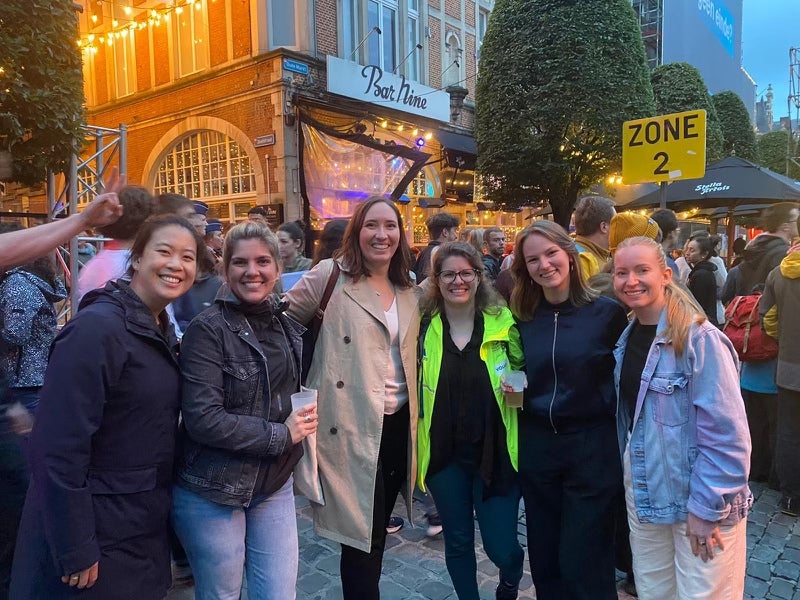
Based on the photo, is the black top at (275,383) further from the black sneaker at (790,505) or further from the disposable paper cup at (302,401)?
the black sneaker at (790,505)

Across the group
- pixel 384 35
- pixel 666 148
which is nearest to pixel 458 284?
pixel 666 148

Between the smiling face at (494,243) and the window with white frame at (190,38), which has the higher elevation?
the window with white frame at (190,38)

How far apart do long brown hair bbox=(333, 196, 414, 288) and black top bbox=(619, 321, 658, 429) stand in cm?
108

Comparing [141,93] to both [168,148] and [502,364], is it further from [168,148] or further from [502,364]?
[502,364]

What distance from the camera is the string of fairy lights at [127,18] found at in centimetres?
1354

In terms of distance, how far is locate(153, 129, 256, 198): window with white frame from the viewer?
13.4m

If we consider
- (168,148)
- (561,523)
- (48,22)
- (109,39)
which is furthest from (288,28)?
(561,523)

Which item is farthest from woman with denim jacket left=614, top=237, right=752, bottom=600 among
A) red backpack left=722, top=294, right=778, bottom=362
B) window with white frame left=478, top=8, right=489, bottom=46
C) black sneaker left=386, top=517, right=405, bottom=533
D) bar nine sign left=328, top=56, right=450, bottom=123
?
window with white frame left=478, top=8, right=489, bottom=46

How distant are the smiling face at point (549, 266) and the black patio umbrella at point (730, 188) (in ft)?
22.5

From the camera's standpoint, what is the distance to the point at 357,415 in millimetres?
2463

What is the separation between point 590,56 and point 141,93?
11.7m

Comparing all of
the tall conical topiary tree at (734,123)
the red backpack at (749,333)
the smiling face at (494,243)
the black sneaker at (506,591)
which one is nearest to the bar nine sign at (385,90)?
the smiling face at (494,243)

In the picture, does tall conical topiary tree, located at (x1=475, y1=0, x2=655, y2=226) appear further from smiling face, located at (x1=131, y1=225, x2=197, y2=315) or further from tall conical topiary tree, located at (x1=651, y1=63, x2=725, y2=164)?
smiling face, located at (x1=131, y1=225, x2=197, y2=315)

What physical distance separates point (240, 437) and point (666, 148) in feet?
18.4
